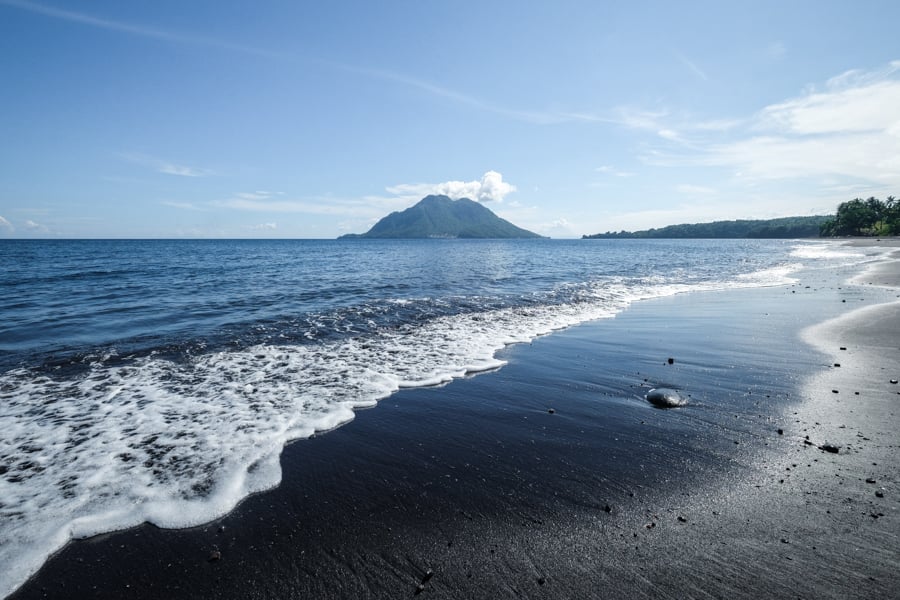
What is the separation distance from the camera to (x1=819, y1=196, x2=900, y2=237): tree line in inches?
4537

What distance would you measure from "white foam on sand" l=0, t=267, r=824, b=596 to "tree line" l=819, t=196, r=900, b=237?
16006 centimetres

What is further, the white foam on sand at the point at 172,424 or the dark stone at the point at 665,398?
the dark stone at the point at 665,398

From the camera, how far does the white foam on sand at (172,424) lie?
4.29 meters

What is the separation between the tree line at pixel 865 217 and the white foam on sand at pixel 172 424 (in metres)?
160

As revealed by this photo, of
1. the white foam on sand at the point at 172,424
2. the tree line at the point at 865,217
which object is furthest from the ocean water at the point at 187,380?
the tree line at the point at 865,217

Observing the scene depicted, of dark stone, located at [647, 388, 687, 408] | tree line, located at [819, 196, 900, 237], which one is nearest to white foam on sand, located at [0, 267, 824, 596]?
dark stone, located at [647, 388, 687, 408]

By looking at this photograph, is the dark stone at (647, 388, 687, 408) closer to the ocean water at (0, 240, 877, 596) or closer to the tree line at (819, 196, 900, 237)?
the ocean water at (0, 240, 877, 596)

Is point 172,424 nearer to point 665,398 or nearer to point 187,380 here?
point 187,380

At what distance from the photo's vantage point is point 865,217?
124m

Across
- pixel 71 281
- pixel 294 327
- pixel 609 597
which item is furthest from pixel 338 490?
pixel 71 281

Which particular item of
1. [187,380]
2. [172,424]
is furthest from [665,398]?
[187,380]

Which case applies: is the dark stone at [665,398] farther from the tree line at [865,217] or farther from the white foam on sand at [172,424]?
the tree line at [865,217]

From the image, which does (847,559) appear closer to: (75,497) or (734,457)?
(734,457)

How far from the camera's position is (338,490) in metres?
4.65
